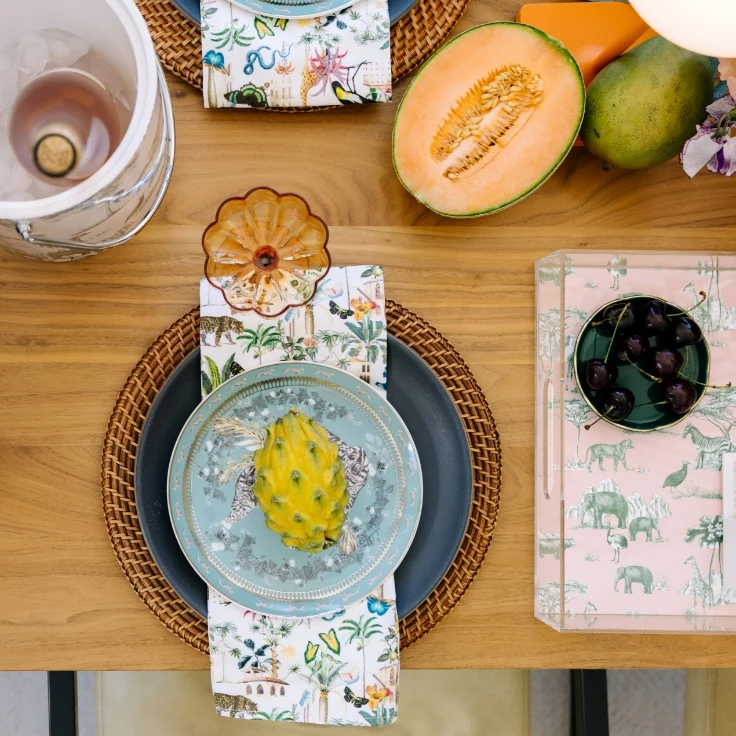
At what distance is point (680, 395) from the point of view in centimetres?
64

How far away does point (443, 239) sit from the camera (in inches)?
27.6

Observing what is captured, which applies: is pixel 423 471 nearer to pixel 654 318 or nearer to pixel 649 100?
pixel 654 318

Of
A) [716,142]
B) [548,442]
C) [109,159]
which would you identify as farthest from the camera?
[548,442]

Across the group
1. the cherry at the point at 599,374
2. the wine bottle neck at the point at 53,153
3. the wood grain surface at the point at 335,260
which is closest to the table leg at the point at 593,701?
the wood grain surface at the point at 335,260

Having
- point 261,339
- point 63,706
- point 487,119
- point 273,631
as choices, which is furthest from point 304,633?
point 487,119

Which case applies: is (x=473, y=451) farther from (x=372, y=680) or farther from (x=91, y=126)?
(x=91, y=126)

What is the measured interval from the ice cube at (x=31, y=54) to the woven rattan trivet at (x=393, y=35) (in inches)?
5.6

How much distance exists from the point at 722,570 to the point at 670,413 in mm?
165

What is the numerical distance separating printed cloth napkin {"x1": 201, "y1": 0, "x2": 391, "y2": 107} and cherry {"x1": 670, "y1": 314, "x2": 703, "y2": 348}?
353 mm

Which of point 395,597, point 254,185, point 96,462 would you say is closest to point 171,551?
point 96,462

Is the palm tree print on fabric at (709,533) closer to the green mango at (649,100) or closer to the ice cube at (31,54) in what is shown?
the green mango at (649,100)

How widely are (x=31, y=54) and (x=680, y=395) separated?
63 cm

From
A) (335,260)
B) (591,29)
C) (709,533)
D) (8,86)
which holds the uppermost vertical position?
(591,29)

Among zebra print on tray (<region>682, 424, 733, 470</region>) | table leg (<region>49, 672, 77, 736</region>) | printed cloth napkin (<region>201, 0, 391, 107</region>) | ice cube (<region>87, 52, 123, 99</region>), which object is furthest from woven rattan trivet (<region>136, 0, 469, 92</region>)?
table leg (<region>49, 672, 77, 736</region>)
